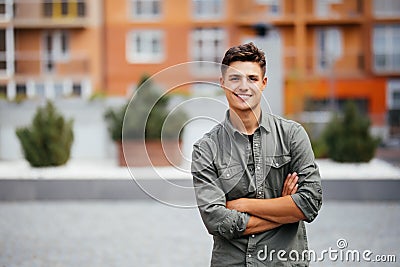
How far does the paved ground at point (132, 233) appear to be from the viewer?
19.6 ft

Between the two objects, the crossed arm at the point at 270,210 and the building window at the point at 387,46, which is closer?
the crossed arm at the point at 270,210

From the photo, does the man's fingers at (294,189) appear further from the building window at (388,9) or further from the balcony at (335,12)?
the building window at (388,9)

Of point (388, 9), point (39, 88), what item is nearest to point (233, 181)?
point (39, 88)

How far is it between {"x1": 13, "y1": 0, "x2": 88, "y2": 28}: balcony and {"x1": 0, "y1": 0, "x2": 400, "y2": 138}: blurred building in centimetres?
4

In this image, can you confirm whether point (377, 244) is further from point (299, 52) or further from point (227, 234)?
point (299, 52)

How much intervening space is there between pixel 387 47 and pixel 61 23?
44.2 ft

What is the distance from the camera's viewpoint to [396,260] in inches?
217

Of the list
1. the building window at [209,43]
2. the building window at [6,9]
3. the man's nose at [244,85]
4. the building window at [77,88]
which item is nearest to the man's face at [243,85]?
the man's nose at [244,85]

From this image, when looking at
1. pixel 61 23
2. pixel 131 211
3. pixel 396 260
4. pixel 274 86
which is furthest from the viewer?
pixel 61 23

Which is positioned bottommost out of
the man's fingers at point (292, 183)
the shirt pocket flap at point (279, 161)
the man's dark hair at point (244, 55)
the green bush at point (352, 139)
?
the green bush at point (352, 139)

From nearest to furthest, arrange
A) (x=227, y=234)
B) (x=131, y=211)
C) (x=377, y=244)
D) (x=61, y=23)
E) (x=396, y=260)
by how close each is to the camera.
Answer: (x=227, y=234) → (x=396, y=260) → (x=377, y=244) → (x=131, y=211) → (x=61, y=23)

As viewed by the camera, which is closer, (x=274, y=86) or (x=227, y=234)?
(x=227, y=234)

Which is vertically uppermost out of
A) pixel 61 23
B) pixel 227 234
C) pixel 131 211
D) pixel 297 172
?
pixel 61 23

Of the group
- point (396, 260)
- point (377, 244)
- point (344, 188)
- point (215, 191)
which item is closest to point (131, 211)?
point (344, 188)
